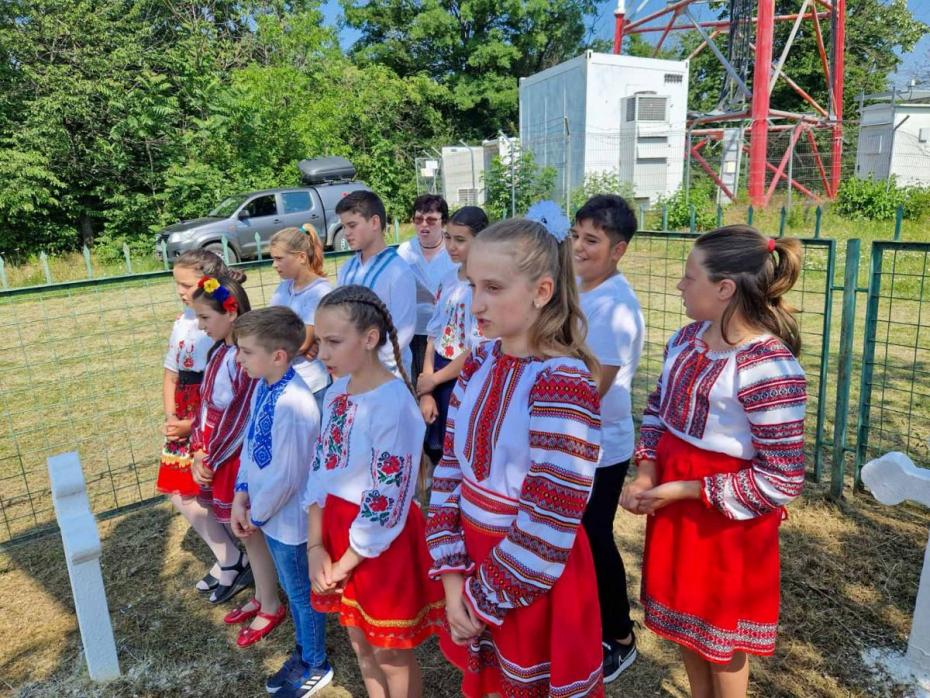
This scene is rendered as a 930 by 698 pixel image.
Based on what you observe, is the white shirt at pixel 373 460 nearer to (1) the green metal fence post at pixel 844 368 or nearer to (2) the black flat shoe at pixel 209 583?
(2) the black flat shoe at pixel 209 583

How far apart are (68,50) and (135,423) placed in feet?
51.4

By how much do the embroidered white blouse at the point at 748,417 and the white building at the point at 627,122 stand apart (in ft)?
47.7

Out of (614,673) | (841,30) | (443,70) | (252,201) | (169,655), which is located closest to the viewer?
(614,673)

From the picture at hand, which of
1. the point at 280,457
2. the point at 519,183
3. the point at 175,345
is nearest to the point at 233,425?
the point at 280,457

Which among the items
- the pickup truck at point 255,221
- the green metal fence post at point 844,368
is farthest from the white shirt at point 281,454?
the pickup truck at point 255,221

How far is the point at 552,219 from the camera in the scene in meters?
1.63

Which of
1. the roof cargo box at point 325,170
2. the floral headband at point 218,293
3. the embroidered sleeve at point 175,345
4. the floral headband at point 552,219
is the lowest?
the embroidered sleeve at point 175,345

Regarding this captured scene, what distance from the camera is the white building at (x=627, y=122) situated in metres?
15.8

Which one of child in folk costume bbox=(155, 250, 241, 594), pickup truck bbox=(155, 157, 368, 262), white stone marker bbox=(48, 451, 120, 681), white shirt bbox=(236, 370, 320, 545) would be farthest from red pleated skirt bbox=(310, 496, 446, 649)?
pickup truck bbox=(155, 157, 368, 262)

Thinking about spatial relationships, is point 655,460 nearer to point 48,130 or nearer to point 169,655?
point 169,655

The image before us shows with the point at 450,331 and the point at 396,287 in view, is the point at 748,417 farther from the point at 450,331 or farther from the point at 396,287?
the point at 396,287

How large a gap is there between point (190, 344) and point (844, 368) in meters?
3.37

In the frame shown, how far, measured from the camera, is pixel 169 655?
Answer: 273 cm

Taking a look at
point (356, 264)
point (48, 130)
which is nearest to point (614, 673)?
point (356, 264)
